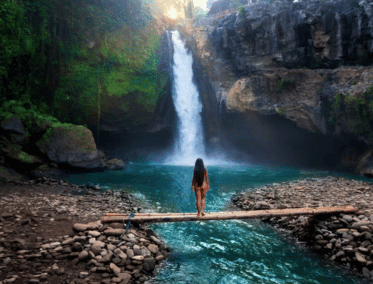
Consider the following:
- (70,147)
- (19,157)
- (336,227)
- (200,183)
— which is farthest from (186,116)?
(336,227)

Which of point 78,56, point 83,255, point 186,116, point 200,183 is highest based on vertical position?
point 78,56

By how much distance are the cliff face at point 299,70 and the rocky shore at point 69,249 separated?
16.6 metres

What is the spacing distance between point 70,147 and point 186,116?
12227 mm

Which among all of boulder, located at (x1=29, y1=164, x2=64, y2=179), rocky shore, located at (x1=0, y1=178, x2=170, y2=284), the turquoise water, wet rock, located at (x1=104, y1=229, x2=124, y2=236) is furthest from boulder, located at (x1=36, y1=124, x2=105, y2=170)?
wet rock, located at (x1=104, y1=229, x2=124, y2=236)

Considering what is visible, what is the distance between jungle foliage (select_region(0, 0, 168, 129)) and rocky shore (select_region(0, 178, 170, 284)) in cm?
1257

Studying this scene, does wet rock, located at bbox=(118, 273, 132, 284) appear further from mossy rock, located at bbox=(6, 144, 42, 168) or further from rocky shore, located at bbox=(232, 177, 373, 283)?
mossy rock, located at bbox=(6, 144, 42, 168)

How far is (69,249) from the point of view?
16.0 ft

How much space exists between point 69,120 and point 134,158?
8.27 m

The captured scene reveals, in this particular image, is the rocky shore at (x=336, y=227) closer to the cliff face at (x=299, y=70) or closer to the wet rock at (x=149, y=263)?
the wet rock at (x=149, y=263)

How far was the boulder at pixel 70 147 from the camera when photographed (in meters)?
15.8

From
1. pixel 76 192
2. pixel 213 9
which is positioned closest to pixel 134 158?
pixel 76 192

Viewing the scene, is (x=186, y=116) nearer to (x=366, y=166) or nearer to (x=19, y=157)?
(x=19, y=157)

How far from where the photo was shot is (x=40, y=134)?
15.9 metres

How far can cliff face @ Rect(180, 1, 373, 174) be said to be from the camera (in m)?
17.6
